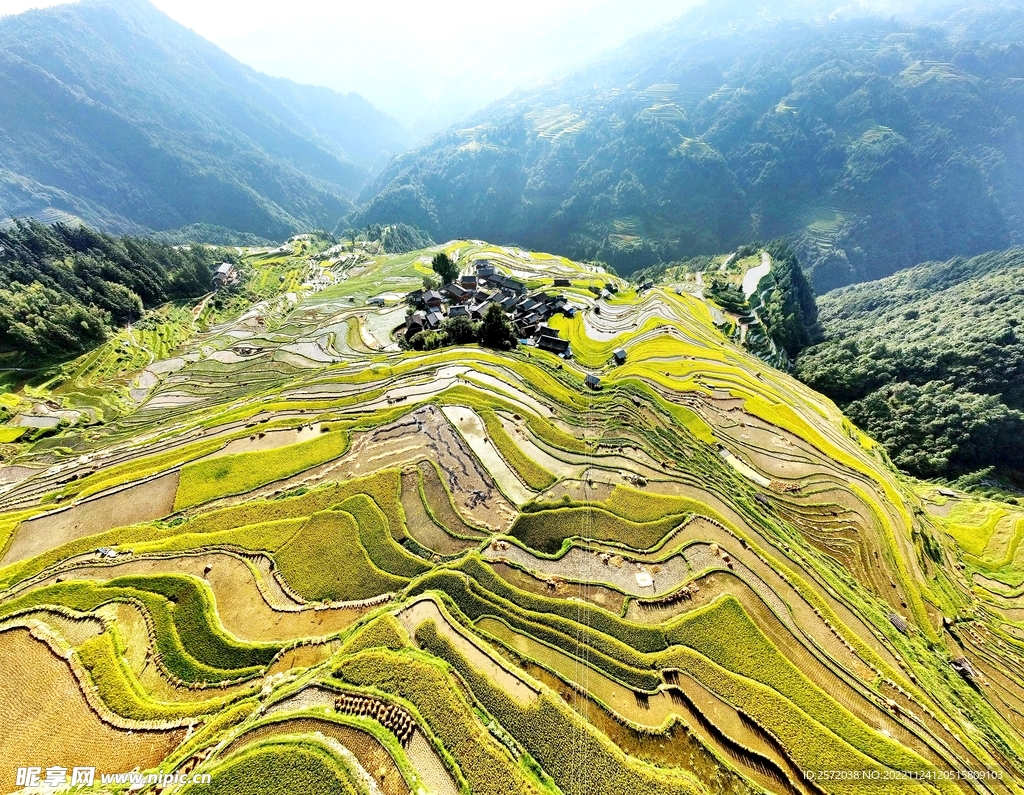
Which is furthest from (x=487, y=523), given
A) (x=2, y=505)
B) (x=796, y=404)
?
(x=796, y=404)

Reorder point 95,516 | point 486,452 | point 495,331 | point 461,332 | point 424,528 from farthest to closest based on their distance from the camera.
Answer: point 461,332 → point 495,331 → point 486,452 → point 95,516 → point 424,528

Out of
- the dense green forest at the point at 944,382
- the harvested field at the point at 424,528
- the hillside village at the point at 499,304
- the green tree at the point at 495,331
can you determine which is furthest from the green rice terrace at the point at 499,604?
the hillside village at the point at 499,304

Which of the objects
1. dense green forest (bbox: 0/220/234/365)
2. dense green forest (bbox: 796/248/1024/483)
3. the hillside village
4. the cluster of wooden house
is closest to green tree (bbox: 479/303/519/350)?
A: the hillside village

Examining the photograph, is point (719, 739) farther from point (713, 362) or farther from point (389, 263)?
point (389, 263)

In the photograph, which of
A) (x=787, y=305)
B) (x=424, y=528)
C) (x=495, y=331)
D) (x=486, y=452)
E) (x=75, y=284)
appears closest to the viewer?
(x=424, y=528)

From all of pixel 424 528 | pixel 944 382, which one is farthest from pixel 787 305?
pixel 424 528

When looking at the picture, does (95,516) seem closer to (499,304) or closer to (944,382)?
(499,304)
